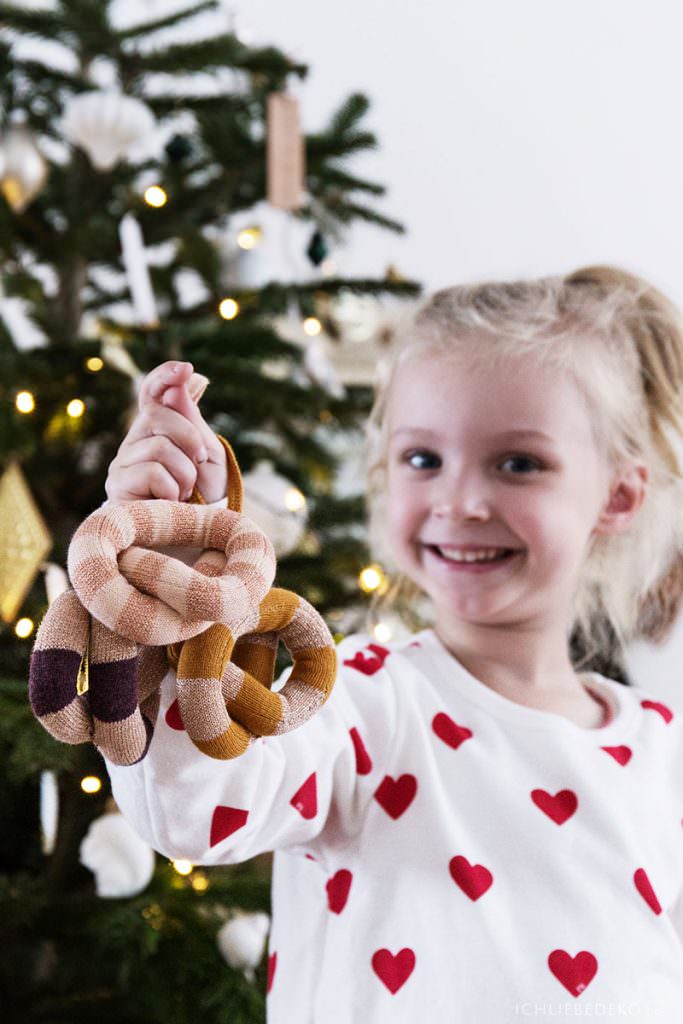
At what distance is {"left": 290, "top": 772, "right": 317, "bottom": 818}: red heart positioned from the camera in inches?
23.9

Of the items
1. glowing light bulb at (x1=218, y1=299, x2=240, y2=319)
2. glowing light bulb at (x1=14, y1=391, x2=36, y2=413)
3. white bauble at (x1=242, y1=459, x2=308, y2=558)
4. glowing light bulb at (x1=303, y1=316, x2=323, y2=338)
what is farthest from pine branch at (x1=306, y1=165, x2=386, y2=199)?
glowing light bulb at (x1=14, y1=391, x2=36, y2=413)

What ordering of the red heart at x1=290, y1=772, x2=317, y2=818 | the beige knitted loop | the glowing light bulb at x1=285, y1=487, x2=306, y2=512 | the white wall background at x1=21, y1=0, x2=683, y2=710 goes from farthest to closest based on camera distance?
the white wall background at x1=21, y1=0, x2=683, y2=710 → the glowing light bulb at x1=285, y1=487, x2=306, y2=512 → the red heart at x1=290, y1=772, x2=317, y2=818 → the beige knitted loop

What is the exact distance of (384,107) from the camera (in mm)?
2072

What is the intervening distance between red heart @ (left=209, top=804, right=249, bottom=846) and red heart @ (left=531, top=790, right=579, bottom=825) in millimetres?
230

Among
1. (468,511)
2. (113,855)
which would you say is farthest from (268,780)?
(113,855)

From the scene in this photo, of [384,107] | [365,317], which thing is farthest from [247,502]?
[384,107]

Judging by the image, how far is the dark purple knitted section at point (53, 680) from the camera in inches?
13.5

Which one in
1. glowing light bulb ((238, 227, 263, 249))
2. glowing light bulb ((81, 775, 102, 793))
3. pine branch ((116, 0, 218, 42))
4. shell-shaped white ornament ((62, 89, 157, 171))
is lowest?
glowing light bulb ((81, 775, 102, 793))

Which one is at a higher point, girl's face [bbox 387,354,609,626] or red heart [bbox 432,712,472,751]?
girl's face [bbox 387,354,609,626]

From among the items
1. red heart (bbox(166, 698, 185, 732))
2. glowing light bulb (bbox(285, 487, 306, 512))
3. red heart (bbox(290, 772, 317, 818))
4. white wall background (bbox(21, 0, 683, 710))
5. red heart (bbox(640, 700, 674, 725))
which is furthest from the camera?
white wall background (bbox(21, 0, 683, 710))

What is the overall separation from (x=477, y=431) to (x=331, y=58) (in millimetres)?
1585

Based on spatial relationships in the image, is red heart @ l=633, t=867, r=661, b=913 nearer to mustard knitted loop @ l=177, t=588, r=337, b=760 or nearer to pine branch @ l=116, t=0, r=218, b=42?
mustard knitted loop @ l=177, t=588, r=337, b=760

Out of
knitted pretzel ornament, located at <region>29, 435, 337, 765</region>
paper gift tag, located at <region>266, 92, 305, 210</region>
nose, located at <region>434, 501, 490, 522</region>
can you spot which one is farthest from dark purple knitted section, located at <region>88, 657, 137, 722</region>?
paper gift tag, located at <region>266, 92, 305, 210</region>

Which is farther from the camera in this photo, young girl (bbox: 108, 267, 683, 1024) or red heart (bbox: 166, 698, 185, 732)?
young girl (bbox: 108, 267, 683, 1024)
